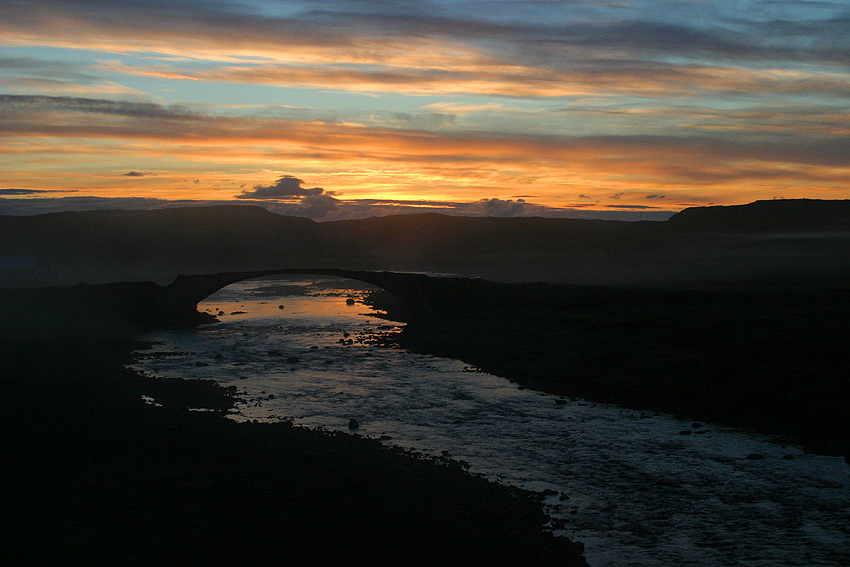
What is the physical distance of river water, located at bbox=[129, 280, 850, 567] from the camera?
16.5m

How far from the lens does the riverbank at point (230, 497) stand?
48.3 ft

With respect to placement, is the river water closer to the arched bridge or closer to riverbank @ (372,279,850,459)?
riverbank @ (372,279,850,459)

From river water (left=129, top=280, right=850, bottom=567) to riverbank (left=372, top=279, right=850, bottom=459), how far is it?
198cm

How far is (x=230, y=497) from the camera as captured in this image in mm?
17859

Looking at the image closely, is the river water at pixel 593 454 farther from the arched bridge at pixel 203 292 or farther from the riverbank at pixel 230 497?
the arched bridge at pixel 203 292

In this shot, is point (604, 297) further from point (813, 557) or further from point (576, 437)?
point (813, 557)

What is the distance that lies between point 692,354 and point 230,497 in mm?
26372

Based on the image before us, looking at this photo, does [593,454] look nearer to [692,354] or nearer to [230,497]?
[230,497]

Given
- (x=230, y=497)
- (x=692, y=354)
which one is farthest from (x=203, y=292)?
(x=230, y=497)

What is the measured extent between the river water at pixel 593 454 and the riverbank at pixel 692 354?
1.98m

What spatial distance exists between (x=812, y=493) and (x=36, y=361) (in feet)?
125

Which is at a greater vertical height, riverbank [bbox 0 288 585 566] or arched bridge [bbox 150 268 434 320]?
arched bridge [bbox 150 268 434 320]

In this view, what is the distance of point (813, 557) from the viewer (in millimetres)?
15469

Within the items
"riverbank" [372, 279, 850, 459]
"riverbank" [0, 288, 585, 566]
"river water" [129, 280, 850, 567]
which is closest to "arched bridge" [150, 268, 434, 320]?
"riverbank" [372, 279, 850, 459]
